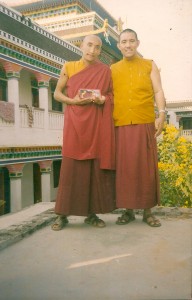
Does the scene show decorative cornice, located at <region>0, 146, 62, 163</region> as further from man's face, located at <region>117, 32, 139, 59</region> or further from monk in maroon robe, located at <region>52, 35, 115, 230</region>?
man's face, located at <region>117, 32, 139, 59</region>

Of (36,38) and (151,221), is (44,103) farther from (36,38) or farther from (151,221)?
(151,221)

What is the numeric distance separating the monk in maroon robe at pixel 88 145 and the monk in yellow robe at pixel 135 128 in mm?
95

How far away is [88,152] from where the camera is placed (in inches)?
102

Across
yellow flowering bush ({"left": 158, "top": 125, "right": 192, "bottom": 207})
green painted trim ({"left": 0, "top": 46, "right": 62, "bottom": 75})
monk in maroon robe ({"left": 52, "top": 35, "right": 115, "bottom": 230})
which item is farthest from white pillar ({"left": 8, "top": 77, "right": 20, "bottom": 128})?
monk in maroon robe ({"left": 52, "top": 35, "right": 115, "bottom": 230})

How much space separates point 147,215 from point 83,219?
61cm

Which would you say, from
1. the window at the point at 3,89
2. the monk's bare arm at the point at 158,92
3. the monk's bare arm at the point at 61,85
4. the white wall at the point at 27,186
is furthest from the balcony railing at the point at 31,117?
the monk's bare arm at the point at 158,92

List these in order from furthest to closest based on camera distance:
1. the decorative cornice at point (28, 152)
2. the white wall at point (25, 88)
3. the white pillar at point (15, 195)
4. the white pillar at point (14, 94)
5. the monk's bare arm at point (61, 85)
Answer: the white wall at point (25, 88)
the white pillar at point (15, 195)
the white pillar at point (14, 94)
the decorative cornice at point (28, 152)
the monk's bare arm at point (61, 85)

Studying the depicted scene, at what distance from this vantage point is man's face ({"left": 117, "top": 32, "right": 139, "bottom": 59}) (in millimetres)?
2646

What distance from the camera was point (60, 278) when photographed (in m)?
1.65

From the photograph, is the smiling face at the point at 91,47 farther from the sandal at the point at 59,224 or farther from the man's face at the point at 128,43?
the sandal at the point at 59,224

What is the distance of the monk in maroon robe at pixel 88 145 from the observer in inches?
103

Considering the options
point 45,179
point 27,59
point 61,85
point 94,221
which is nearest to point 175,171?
point 94,221

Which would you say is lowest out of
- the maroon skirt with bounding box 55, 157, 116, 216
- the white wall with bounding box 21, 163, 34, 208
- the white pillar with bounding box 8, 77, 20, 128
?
the white wall with bounding box 21, 163, 34, 208

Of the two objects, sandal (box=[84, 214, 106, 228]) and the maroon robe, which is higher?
the maroon robe
